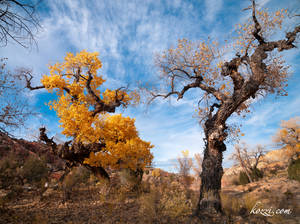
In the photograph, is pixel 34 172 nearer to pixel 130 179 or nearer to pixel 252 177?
pixel 130 179

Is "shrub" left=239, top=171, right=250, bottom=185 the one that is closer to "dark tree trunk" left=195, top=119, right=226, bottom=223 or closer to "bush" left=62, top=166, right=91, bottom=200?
"dark tree trunk" left=195, top=119, right=226, bottom=223

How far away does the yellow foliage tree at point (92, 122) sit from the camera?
10664 millimetres

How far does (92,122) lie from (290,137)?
35.7 m

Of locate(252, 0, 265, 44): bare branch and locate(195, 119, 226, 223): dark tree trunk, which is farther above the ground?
locate(252, 0, 265, 44): bare branch

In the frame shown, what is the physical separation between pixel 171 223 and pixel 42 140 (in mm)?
10045

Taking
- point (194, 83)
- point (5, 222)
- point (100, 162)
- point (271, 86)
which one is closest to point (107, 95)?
point (100, 162)

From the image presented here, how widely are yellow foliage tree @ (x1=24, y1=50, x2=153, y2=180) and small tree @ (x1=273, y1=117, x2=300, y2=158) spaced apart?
3059 cm

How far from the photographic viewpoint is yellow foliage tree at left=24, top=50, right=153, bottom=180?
1066cm

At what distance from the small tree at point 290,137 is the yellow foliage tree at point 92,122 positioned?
1205 inches

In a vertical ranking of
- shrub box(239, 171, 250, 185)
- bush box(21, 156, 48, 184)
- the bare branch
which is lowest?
shrub box(239, 171, 250, 185)

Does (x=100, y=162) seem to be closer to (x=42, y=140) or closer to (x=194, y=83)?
(x=42, y=140)

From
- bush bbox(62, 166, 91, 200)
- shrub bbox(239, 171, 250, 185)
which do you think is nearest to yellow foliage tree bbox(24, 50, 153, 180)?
bush bbox(62, 166, 91, 200)

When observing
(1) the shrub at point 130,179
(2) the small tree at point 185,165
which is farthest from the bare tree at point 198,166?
(1) the shrub at point 130,179

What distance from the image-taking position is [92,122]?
11.2 m
